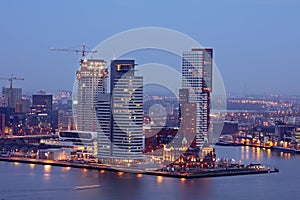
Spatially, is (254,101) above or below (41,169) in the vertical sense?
above

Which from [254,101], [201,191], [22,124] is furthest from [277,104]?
[201,191]

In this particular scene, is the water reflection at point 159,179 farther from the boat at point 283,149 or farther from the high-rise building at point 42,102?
the high-rise building at point 42,102

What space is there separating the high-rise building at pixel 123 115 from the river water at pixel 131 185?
3.97 ft

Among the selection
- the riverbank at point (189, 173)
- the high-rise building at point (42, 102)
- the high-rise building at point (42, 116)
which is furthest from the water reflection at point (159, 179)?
the high-rise building at point (42, 102)

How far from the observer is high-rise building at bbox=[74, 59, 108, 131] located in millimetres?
17906

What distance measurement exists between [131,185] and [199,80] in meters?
6.50

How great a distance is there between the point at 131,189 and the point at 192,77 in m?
7.17

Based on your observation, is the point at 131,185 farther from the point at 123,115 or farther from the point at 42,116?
the point at 42,116

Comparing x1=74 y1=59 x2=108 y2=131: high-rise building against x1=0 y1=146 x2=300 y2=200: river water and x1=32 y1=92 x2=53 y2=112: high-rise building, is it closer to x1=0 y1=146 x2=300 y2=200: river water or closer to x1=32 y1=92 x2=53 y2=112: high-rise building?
x1=0 y1=146 x2=300 y2=200: river water

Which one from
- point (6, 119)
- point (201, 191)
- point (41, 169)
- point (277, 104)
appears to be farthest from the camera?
point (277, 104)

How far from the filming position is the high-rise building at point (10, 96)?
85.9 feet

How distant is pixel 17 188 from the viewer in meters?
10.6

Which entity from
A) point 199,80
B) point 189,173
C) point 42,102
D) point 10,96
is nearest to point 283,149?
point 199,80

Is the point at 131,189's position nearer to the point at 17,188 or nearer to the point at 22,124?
the point at 17,188
